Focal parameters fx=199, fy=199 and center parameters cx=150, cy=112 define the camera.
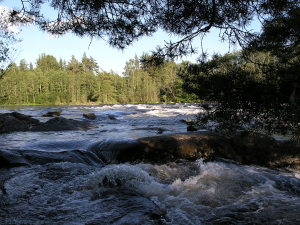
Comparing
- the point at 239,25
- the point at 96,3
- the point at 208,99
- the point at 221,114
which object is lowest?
the point at 221,114

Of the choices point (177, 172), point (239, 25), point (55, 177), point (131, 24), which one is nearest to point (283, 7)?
point (239, 25)

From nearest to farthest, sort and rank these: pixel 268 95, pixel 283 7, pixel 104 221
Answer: pixel 104 221 < pixel 268 95 < pixel 283 7

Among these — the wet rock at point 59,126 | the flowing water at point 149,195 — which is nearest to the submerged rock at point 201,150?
the flowing water at point 149,195

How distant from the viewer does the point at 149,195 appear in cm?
287

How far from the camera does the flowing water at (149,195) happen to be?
Answer: 227 cm

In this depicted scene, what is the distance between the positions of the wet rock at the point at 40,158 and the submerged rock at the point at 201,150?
33cm

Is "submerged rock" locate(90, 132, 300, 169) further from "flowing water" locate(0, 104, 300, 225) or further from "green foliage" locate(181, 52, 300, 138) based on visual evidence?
"green foliage" locate(181, 52, 300, 138)

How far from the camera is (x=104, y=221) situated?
2146 millimetres

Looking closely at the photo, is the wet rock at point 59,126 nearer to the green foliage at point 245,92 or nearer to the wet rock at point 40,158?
the wet rock at point 40,158

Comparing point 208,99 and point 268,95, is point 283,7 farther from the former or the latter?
point 208,99

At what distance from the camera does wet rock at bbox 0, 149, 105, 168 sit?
3.81 m

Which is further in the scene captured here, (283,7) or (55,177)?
(55,177)

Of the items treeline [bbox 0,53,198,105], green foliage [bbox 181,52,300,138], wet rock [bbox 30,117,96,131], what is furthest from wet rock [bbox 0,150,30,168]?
treeline [bbox 0,53,198,105]

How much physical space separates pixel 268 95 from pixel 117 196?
8.08ft
